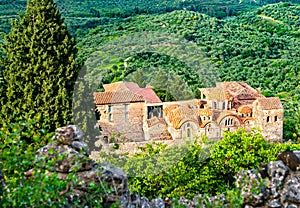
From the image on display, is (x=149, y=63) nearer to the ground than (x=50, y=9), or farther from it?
nearer to the ground

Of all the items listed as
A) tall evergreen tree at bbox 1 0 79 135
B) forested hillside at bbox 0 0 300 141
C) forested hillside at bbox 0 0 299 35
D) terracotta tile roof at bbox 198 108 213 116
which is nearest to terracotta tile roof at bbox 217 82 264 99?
forested hillside at bbox 0 0 300 141

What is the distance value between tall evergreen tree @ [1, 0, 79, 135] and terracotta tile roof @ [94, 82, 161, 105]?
175 centimetres

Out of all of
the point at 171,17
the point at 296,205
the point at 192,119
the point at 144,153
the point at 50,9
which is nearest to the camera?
the point at 296,205

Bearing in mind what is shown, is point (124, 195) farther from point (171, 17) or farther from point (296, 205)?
point (171, 17)

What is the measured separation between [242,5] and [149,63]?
42941mm

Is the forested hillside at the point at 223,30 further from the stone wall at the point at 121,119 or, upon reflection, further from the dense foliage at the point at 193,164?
the stone wall at the point at 121,119

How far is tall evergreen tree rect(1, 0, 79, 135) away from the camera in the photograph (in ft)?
35.2

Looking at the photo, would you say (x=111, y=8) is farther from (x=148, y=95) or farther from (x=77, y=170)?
(x=77, y=170)

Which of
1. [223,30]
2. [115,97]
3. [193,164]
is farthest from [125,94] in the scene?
[223,30]

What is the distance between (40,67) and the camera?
11.0 metres

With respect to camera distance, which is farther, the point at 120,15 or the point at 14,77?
the point at 120,15

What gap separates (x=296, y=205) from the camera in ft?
11.6

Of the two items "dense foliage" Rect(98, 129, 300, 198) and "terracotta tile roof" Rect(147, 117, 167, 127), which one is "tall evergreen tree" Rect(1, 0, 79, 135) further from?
"terracotta tile roof" Rect(147, 117, 167, 127)

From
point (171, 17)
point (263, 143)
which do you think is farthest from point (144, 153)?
point (171, 17)
